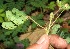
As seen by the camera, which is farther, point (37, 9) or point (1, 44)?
point (37, 9)

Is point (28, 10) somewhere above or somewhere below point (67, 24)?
above

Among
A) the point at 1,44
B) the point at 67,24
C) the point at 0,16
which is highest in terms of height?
the point at 0,16

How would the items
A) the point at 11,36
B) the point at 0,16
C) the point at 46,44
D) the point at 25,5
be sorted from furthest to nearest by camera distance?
the point at 25,5
the point at 11,36
the point at 0,16
the point at 46,44

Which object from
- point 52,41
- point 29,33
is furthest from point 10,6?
point 52,41

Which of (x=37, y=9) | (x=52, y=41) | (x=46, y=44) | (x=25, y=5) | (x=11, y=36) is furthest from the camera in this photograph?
(x=37, y=9)

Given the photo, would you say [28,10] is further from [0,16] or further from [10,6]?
[0,16]

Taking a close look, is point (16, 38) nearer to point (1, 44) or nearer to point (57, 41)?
point (1, 44)

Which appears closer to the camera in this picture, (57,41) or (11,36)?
(57,41)

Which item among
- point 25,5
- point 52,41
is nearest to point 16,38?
point 25,5

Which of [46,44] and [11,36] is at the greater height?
[46,44]
